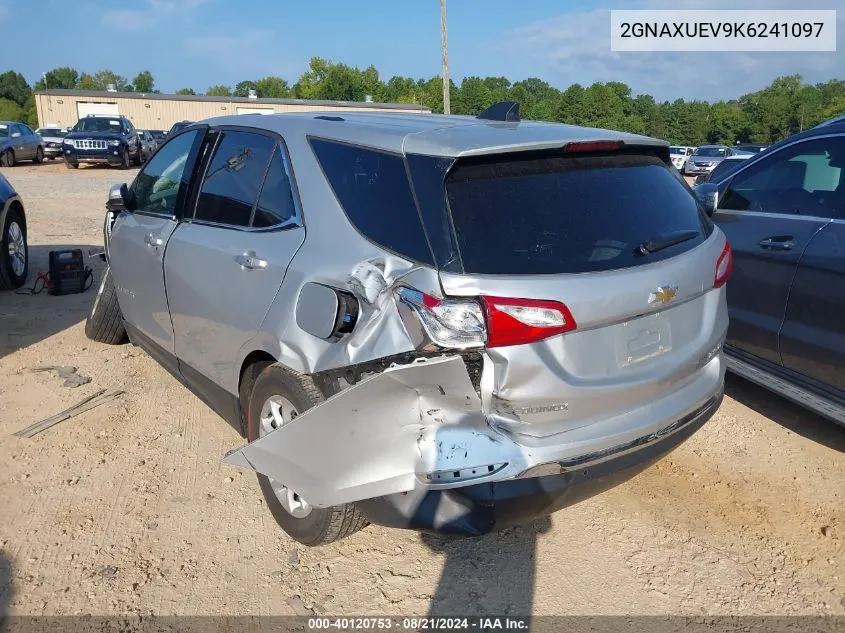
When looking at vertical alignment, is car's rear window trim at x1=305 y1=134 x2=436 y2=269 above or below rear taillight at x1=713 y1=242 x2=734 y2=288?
above

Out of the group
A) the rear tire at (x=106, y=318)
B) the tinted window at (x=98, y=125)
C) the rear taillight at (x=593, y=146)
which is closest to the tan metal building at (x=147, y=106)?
the tinted window at (x=98, y=125)

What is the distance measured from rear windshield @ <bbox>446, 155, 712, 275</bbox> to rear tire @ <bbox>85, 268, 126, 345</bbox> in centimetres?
357

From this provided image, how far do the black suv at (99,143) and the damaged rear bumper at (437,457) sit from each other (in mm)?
23593

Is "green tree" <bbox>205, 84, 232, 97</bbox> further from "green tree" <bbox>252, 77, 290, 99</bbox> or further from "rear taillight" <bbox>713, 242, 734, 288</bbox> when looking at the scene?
"rear taillight" <bbox>713, 242, 734, 288</bbox>

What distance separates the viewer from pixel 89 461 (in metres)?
3.74

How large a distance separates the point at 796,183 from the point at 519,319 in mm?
2994

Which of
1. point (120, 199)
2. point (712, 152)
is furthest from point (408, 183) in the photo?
point (712, 152)

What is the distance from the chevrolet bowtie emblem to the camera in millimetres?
2477

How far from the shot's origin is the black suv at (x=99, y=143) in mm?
22922

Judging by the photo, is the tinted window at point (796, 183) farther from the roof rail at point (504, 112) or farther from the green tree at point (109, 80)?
the green tree at point (109, 80)

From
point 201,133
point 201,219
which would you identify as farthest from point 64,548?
point 201,133

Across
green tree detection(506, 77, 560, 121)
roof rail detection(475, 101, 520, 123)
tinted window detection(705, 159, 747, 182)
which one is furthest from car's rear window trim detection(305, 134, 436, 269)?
green tree detection(506, 77, 560, 121)

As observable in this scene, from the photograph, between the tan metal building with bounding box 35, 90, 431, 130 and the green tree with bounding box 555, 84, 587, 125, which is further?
the green tree with bounding box 555, 84, 587, 125

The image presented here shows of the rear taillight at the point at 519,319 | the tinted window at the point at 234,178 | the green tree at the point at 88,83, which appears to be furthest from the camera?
the green tree at the point at 88,83
